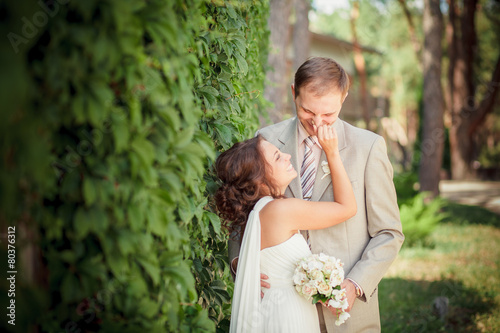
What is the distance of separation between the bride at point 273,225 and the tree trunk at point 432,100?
1118 cm

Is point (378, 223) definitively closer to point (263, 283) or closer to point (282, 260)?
point (282, 260)

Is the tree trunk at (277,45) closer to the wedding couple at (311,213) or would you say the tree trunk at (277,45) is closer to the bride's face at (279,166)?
the wedding couple at (311,213)

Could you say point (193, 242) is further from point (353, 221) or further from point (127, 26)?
point (127, 26)

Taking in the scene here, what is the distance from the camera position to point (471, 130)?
20.5 meters

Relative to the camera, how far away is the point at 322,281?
2395 millimetres

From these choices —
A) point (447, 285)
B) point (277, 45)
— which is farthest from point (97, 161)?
point (447, 285)

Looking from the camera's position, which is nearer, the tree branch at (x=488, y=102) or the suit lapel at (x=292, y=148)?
the suit lapel at (x=292, y=148)

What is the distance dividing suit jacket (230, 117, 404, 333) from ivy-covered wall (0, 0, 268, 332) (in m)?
1.03

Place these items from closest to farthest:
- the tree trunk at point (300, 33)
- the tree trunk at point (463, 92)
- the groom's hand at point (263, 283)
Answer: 1. the groom's hand at point (263, 283)
2. the tree trunk at point (300, 33)
3. the tree trunk at point (463, 92)

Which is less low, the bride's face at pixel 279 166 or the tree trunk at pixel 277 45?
the tree trunk at pixel 277 45

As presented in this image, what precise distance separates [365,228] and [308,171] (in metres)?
0.51

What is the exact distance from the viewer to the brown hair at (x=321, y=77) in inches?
111

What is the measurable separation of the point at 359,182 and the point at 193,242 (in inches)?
42.4

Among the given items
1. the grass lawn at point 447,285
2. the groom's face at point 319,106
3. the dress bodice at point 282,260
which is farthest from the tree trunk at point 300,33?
the dress bodice at point 282,260
